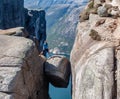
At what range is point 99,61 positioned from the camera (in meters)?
20.7

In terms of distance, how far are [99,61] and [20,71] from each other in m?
4.65

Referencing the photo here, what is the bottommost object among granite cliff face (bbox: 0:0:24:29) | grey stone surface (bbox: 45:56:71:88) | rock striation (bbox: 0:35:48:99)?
granite cliff face (bbox: 0:0:24:29)

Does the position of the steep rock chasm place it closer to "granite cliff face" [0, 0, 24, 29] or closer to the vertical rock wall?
the vertical rock wall

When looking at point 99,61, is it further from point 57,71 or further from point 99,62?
point 57,71

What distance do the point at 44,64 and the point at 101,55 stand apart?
6.58 m

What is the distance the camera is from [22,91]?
2111 centimetres

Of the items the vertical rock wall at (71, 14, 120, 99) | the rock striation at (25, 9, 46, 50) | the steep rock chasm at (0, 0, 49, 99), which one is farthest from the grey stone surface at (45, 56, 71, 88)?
the rock striation at (25, 9, 46, 50)

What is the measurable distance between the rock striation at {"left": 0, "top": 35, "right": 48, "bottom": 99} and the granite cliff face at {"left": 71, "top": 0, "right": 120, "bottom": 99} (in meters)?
2.82

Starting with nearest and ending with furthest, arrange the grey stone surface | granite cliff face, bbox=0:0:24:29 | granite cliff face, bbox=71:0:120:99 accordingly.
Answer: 1. granite cliff face, bbox=71:0:120:99
2. the grey stone surface
3. granite cliff face, bbox=0:0:24:29

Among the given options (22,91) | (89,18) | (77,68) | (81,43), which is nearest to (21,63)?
(22,91)

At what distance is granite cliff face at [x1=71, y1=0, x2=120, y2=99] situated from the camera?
20.0m

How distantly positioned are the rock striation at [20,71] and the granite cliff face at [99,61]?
282cm

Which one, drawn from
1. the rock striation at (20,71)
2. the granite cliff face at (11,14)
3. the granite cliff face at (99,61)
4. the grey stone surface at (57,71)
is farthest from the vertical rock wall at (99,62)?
the granite cliff face at (11,14)

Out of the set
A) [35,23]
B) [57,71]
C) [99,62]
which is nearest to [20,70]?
[99,62]
